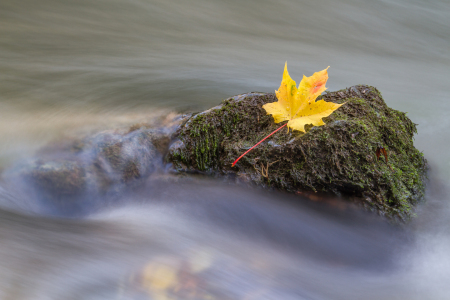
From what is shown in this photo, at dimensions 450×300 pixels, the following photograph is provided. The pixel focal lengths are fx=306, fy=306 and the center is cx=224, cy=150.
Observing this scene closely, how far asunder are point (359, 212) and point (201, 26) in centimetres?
323

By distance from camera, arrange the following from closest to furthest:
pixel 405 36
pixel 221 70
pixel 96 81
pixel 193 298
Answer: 1. pixel 193 298
2. pixel 96 81
3. pixel 221 70
4. pixel 405 36

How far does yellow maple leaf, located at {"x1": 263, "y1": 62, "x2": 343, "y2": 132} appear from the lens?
1.61 m

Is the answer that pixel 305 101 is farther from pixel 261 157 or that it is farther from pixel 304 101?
pixel 261 157

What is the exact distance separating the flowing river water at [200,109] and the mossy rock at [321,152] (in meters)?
0.11

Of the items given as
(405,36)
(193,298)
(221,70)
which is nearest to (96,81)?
(221,70)

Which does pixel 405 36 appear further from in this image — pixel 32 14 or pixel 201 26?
pixel 32 14

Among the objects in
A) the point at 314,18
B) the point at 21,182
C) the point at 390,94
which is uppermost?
the point at 314,18

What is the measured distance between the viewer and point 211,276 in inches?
56.2

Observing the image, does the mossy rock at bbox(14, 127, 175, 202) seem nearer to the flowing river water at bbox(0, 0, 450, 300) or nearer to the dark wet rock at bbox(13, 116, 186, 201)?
the dark wet rock at bbox(13, 116, 186, 201)

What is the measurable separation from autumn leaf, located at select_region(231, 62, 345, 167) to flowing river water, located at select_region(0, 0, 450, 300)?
46 cm

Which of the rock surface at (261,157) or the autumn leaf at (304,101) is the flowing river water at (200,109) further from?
the autumn leaf at (304,101)

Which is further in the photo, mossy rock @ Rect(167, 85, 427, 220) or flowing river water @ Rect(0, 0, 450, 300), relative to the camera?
mossy rock @ Rect(167, 85, 427, 220)

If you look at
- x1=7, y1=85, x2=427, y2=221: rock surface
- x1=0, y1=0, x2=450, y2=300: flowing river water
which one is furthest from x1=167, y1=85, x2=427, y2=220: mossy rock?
x1=0, y1=0, x2=450, y2=300: flowing river water

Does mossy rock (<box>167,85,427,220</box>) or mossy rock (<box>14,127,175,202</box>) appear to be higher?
mossy rock (<box>167,85,427,220</box>)
